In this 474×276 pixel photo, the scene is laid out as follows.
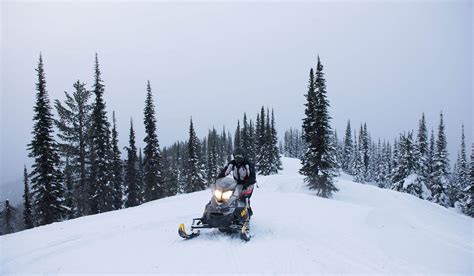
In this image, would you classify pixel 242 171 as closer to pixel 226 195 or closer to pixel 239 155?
pixel 239 155

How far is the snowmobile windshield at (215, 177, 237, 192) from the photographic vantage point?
7.03 m

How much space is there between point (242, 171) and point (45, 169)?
70.3 ft

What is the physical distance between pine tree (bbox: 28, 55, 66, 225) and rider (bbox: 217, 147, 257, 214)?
20.8 meters

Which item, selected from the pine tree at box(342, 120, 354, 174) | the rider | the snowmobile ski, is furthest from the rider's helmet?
the pine tree at box(342, 120, 354, 174)

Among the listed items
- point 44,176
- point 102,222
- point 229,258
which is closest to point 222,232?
point 229,258

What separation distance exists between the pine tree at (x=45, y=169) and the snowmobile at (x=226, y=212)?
2052 cm

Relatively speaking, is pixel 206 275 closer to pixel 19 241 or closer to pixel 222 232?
pixel 222 232

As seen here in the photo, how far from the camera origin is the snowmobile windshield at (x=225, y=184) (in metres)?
7.03

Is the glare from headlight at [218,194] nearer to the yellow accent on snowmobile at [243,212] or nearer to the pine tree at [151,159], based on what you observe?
the yellow accent on snowmobile at [243,212]

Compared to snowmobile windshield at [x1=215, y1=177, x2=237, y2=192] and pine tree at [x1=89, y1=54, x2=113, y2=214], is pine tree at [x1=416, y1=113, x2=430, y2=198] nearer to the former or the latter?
snowmobile windshield at [x1=215, y1=177, x2=237, y2=192]

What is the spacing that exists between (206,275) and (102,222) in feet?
21.5

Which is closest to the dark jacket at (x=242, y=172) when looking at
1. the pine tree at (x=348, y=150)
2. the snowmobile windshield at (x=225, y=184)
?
the snowmobile windshield at (x=225, y=184)

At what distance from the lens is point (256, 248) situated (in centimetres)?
606

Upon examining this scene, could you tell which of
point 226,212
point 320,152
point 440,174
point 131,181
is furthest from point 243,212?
point 440,174
